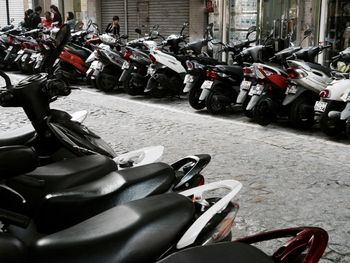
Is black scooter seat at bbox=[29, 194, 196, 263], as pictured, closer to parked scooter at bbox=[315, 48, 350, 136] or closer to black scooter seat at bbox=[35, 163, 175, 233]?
black scooter seat at bbox=[35, 163, 175, 233]

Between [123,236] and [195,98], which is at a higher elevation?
[123,236]

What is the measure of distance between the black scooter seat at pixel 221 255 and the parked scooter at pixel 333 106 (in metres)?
4.67

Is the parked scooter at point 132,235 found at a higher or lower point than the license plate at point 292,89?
higher

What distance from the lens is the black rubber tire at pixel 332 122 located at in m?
6.18

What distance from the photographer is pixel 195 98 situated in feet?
27.0

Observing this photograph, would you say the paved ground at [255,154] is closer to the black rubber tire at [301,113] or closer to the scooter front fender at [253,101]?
the black rubber tire at [301,113]

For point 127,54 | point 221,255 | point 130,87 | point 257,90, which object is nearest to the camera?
point 221,255

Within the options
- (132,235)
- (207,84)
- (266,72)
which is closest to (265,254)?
(132,235)

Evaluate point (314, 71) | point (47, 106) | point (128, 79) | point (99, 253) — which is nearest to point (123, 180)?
point (99, 253)

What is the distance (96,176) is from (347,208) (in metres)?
2.36

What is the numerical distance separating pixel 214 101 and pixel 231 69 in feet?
1.87

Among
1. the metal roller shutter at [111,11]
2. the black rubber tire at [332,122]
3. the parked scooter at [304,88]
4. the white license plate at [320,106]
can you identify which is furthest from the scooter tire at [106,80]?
the metal roller shutter at [111,11]

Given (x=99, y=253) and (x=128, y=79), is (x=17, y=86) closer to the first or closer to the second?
(x=99, y=253)

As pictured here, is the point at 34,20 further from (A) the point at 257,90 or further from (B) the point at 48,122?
(B) the point at 48,122
